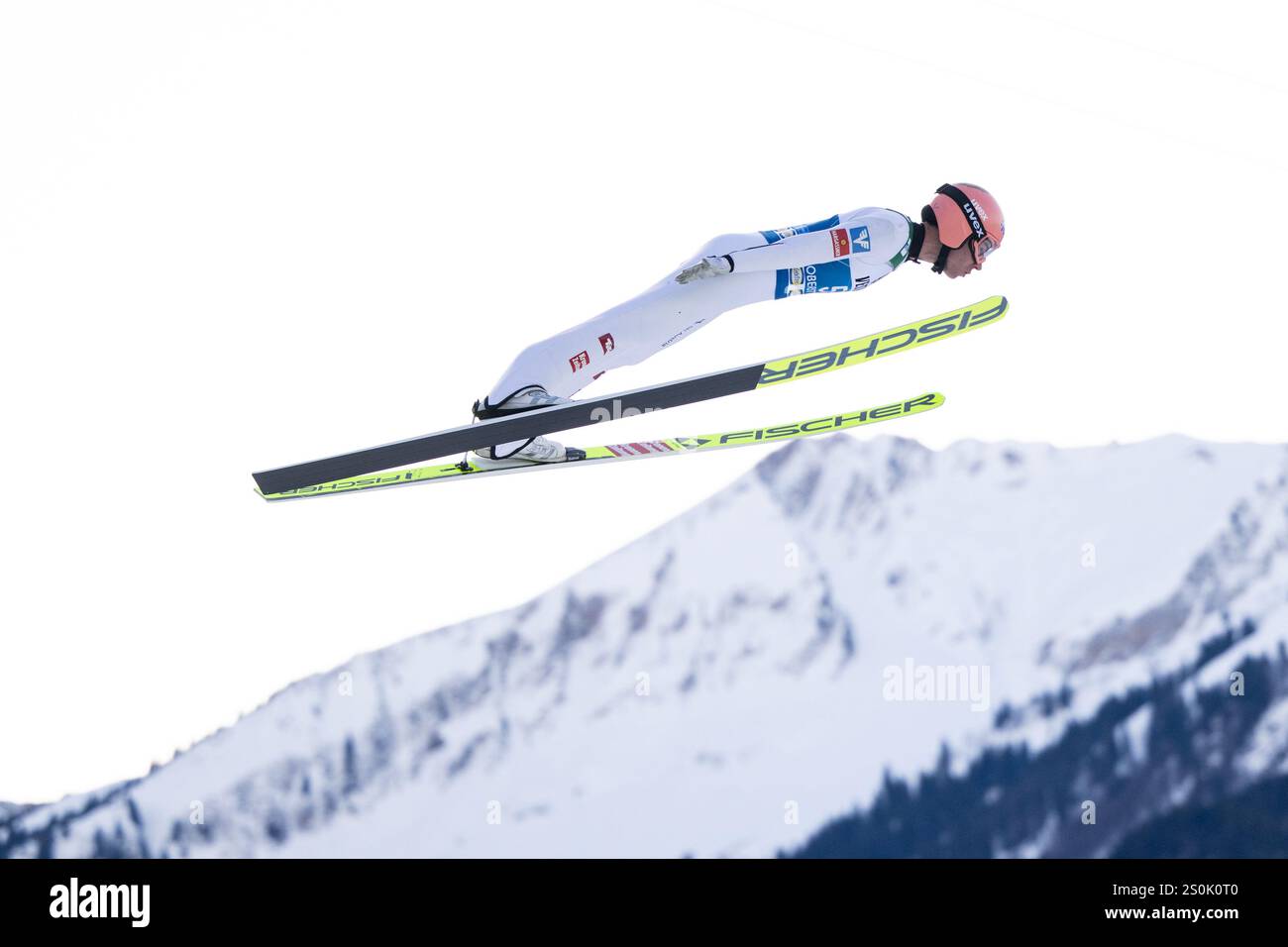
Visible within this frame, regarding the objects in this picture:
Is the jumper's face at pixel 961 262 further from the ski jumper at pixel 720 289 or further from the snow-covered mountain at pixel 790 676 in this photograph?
the snow-covered mountain at pixel 790 676

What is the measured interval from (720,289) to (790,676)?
8327 cm

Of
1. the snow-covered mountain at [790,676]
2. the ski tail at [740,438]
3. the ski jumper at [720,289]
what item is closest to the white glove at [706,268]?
the ski jumper at [720,289]

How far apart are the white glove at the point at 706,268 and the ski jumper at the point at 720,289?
0.15ft

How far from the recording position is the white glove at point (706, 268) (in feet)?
22.7

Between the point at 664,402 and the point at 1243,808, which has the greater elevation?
the point at 664,402

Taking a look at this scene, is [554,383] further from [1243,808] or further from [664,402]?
[1243,808]

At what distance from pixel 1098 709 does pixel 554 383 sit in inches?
2201

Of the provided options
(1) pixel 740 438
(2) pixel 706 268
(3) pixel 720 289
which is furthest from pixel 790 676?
(2) pixel 706 268

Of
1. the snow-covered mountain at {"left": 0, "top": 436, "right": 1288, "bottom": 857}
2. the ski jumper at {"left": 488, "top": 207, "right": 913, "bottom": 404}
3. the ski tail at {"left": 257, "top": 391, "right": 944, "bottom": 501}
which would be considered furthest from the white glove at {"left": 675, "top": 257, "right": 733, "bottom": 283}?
the snow-covered mountain at {"left": 0, "top": 436, "right": 1288, "bottom": 857}

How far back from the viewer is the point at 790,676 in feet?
292

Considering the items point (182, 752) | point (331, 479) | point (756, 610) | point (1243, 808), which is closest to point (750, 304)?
point (331, 479)

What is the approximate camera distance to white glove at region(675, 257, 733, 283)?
691cm

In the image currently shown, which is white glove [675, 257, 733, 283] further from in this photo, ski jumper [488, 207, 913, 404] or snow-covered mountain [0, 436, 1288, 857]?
snow-covered mountain [0, 436, 1288, 857]

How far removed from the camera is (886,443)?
103375mm
